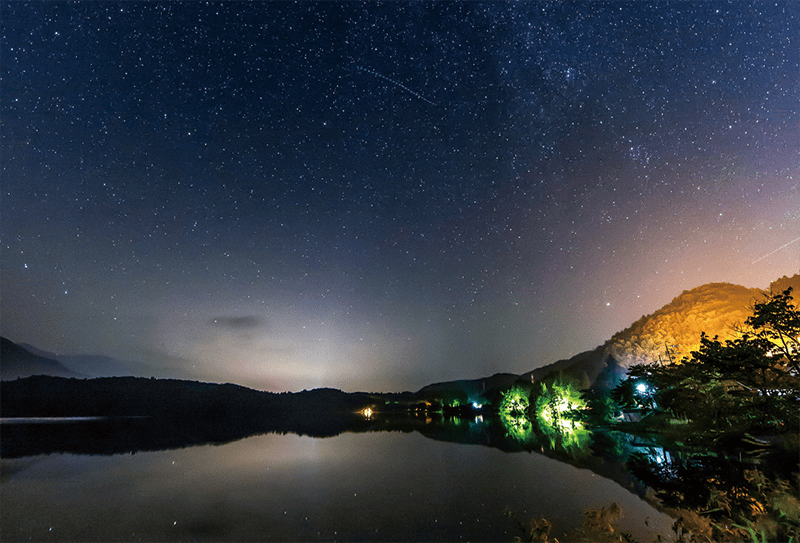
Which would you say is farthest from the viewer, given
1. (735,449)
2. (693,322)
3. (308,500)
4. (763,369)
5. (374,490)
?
(693,322)

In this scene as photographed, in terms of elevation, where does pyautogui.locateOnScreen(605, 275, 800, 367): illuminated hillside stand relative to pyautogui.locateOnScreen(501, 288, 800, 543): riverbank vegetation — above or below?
above

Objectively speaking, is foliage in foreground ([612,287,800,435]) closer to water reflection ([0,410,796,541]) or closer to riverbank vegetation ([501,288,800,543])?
riverbank vegetation ([501,288,800,543])

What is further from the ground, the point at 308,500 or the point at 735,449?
the point at 735,449

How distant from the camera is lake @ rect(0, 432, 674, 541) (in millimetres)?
10211

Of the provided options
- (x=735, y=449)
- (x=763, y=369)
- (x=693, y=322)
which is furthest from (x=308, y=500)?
(x=693, y=322)

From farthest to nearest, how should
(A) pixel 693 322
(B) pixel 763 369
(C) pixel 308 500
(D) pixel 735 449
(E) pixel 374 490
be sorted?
(A) pixel 693 322, (D) pixel 735 449, (B) pixel 763 369, (E) pixel 374 490, (C) pixel 308 500

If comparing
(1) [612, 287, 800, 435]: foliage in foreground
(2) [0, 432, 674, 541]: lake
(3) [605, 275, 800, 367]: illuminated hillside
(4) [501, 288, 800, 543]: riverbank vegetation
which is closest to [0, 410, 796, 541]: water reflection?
(2) [0, 432, 674, 541]: lake

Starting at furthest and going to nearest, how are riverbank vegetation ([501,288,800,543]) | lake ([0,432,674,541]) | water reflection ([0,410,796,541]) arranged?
1. water reflection ([0,410,796,541])
2. lake ([0,432,674,541])
3. riverbank vegetation ([501,288,800,543])

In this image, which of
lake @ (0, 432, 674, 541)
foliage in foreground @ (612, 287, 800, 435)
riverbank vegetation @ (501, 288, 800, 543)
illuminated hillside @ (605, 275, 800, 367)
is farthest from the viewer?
illuminated hillside @ (605, 275, 800, 367)

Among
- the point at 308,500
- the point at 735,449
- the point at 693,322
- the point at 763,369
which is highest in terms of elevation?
the point at 693,322

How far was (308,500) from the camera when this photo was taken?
13562 mm

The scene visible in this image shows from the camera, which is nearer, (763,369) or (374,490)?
(374,490)

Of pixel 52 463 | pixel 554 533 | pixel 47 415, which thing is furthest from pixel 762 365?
pixel 47 415

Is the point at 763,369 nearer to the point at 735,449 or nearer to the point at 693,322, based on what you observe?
the point at 735,449
